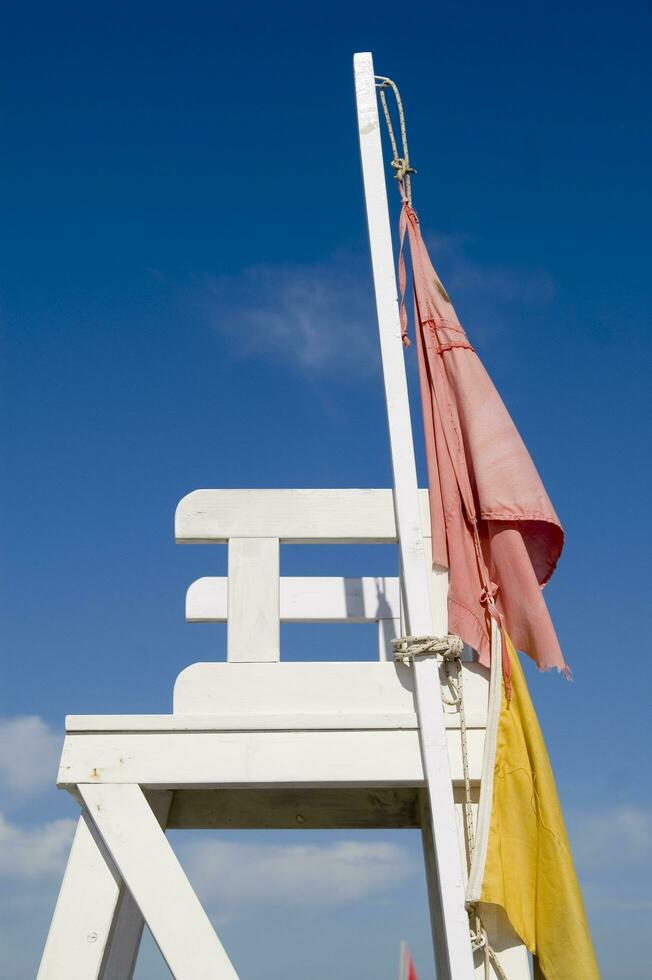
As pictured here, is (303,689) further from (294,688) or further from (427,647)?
(427,647)

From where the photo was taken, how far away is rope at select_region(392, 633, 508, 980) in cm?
335

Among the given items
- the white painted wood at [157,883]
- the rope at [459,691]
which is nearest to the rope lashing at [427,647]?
the rope at [459,691]

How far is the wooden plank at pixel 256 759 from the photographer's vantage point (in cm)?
356

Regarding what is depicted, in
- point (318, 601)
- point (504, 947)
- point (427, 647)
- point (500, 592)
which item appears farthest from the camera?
point (318, 601)

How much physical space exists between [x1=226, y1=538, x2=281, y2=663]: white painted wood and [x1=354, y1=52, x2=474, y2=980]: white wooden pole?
1.75ft

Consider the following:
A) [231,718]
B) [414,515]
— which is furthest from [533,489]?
[231,718]

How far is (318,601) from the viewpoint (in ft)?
15.0

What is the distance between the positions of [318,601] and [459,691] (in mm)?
1057

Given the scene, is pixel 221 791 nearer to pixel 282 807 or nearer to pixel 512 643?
pixel 282 807

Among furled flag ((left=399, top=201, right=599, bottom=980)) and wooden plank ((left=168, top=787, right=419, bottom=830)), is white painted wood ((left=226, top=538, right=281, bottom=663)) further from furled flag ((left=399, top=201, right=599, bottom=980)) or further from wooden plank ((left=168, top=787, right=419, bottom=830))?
wooden plank ((left=168, top=787, right=419, bottom=830))

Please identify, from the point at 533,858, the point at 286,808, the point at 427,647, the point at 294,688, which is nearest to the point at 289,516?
the point at 294,688

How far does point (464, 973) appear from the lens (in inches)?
124

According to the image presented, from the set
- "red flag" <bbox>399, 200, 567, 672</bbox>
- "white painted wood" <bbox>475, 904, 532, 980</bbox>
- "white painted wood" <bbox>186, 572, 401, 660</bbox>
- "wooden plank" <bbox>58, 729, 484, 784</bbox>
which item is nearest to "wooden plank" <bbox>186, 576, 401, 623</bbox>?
"white painted wood" <bbox>186, 572, 401, 660</bbox>

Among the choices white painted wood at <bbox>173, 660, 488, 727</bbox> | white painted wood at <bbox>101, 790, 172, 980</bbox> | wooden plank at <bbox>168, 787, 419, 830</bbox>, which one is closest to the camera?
white painted wood at <bbox>173, 660, 488, 727</bbox>
